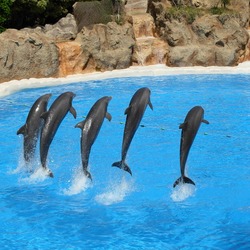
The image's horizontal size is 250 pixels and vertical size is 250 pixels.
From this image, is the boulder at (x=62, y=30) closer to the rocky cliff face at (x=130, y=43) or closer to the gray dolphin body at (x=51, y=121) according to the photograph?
the rocky cliff face at (x=130, y=43)

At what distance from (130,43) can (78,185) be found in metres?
11.3

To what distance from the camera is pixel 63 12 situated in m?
20.7

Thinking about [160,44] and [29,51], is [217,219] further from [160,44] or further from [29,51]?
[160,44]

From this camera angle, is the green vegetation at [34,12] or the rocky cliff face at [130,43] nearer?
the rocky cliff face at [130,43]

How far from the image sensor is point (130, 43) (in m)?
18.3

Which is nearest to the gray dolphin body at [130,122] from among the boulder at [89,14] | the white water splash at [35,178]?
the white water splash at [35,178]

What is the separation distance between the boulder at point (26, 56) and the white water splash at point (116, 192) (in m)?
8.60

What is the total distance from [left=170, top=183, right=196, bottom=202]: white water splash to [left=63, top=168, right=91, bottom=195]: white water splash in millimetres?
1295

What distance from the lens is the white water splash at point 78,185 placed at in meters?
7.51

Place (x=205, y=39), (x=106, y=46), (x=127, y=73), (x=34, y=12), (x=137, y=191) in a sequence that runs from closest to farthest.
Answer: (x=137, y=191)
(x=127, y=73)
(x=106, y=46)
(x=205, y=39)
(x=34, y=12)

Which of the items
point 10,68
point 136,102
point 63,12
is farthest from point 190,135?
point 63,12

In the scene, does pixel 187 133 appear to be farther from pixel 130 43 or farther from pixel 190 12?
pixel 190 12

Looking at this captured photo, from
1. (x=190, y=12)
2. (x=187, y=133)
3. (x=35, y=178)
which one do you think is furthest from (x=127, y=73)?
(x=187, y=133)

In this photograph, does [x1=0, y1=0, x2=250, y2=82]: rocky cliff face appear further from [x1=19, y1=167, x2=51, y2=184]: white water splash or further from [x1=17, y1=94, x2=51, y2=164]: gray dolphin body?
[x1=17, y1=94, x2=51, y2=164]: gray dolphin body
